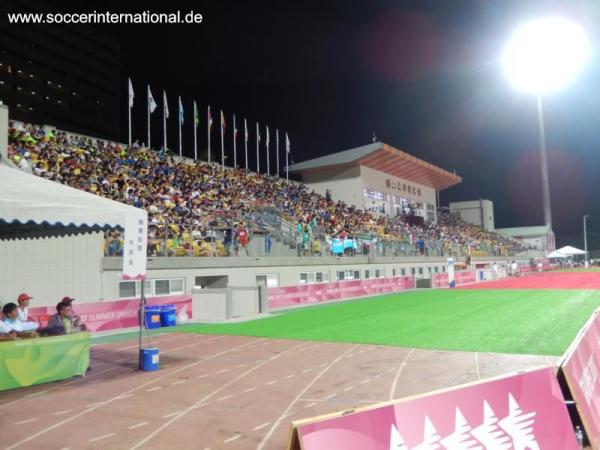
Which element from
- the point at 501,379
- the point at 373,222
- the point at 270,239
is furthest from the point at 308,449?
the point at 373,222

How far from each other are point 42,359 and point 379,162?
44.2m

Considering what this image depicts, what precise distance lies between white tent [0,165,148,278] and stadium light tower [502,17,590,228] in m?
32.5

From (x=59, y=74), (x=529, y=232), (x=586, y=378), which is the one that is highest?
(x=59, y=74)

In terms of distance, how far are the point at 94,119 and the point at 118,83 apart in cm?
1082

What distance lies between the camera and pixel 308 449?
3.49m

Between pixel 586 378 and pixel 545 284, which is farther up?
pixel 586 378

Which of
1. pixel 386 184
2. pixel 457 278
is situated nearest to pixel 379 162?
pixel 386 184

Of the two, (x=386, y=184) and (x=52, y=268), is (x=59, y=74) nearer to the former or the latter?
(x=386, y=184)

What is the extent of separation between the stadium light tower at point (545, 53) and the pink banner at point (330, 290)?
66.8 feet

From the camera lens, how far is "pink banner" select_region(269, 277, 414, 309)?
24.8 m

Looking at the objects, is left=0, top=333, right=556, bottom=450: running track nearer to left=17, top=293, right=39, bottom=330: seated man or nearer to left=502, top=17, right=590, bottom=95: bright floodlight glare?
left=17, top=293, right=39, bottom=330: seated man

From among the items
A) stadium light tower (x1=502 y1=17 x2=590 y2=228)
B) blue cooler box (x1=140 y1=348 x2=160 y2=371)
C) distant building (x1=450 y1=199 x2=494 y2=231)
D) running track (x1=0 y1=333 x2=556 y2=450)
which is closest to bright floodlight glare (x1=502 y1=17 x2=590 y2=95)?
stadium light tower (x1=502 y1=17 x2=590 y2=228)

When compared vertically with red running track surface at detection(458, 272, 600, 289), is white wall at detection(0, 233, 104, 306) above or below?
above

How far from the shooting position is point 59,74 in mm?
94875
